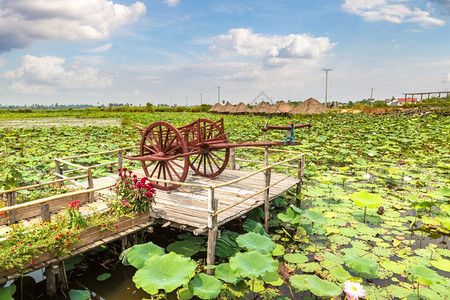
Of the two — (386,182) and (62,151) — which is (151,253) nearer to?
(386,182)

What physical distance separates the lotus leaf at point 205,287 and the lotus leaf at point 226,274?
0.53ft

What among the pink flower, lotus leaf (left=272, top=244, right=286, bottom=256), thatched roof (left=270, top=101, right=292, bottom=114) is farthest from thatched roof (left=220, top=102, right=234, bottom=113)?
the pink flower

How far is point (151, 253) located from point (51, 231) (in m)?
1.28

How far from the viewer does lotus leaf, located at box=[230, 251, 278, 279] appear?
3.35 m

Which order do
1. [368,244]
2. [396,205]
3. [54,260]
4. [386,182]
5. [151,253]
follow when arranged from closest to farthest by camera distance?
[54,260]
[151,253]
[368,244]
[396,205]
[386,182]

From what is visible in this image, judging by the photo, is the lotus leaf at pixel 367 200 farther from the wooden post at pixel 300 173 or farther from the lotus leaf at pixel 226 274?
the lotus leaf at pixel 226 274

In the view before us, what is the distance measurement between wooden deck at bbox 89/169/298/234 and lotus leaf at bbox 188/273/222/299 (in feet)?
2.68

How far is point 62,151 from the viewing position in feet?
37.7

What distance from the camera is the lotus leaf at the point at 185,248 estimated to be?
4.66m

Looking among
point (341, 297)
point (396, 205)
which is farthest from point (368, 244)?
point (396, 205)

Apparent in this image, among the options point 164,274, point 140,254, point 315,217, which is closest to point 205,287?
point 164,274

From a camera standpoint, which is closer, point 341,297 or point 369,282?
point 341,297

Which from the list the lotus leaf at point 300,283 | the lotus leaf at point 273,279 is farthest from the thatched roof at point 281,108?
the lotus leaf at point 300,283

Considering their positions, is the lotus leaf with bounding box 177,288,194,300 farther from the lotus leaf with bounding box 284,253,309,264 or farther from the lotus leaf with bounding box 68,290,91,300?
the lotus leaf with bounding box 284,253,309,264
